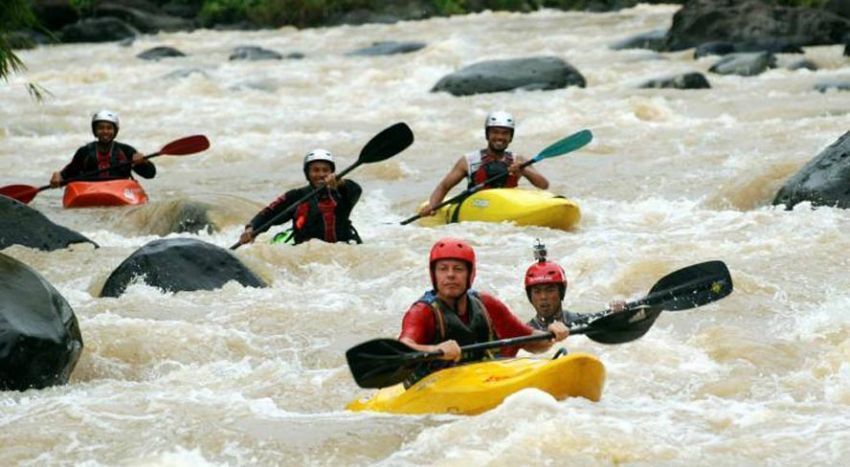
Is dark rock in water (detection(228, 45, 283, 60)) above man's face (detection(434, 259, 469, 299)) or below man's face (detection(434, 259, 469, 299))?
below

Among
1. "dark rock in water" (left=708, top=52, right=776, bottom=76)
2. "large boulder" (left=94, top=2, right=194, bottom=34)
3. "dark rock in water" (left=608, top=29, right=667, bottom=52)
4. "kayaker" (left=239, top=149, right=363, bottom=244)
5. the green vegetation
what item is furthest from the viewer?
"large boulder" (left=94, top=2, right=194, bottom=34)

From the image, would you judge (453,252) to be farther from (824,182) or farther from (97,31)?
(97,31)

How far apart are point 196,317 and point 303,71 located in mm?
14946

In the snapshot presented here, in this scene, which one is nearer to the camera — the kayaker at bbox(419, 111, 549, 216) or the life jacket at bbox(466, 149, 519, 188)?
the kayaker at bbox(419, 111, 549, 216)

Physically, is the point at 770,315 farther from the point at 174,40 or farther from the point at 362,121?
the point at 174,40

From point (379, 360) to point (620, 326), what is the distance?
125 cm

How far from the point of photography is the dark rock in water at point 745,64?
19.4m

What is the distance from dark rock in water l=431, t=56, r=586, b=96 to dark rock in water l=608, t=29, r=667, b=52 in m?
4.22

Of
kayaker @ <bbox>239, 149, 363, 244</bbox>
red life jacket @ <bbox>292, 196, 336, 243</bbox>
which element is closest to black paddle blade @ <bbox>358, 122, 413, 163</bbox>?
kayaker @ <bbox>239, 149, 363, 244</bbox>

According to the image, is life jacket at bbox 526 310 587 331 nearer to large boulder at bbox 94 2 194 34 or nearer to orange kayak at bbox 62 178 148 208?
orange kayak at bbox 62 178 148 208

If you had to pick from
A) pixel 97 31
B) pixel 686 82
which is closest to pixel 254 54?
pixel 97 31

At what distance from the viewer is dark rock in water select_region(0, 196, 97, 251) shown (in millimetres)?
10141

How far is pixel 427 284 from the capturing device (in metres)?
9.23

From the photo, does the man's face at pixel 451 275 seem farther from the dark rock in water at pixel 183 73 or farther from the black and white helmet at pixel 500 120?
the dark rock in water at pixel 183 73
